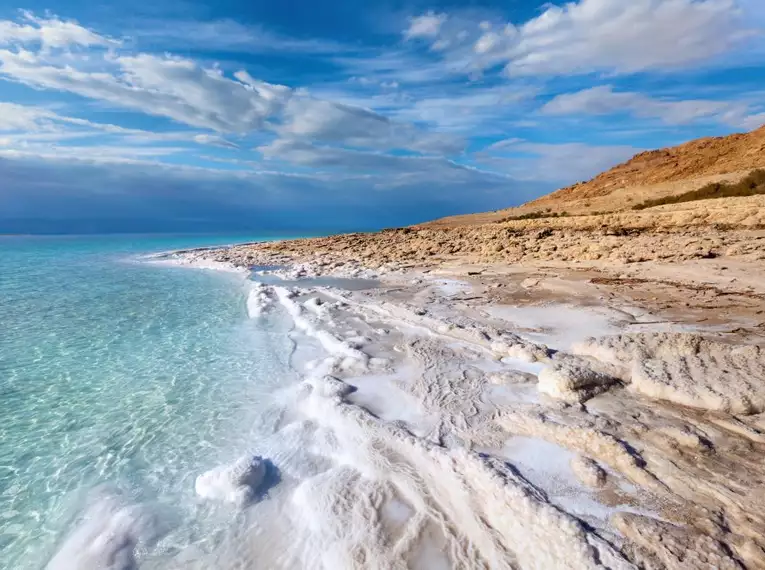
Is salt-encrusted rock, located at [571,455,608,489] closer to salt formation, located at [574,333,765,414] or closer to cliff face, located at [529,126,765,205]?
salt formation, located at [574,333,765,414]

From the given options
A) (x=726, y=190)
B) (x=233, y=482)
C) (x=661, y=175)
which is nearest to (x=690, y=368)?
(x=233, y=482)

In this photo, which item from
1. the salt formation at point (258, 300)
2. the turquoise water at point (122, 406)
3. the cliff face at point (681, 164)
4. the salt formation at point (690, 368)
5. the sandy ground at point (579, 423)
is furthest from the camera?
the cliff face at point (681, 164)

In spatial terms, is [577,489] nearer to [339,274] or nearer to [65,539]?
[65,539]

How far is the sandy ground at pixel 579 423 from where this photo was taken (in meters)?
2.58

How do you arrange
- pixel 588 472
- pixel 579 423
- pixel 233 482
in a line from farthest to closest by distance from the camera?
pixel 579 423 → pixel 233 482 → pixel 588 472

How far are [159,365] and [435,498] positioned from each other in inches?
208

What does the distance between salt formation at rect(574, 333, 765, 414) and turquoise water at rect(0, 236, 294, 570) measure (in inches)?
168

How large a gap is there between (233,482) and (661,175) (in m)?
34.8

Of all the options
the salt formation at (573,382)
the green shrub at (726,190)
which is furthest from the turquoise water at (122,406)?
the green shrub at (726,190)

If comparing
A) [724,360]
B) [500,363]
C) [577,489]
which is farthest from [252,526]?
[724,360]

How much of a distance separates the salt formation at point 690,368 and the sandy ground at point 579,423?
0.02m

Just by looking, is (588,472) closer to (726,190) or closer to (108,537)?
(108,537)

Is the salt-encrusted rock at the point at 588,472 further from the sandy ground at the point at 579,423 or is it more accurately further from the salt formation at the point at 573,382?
the salt formation at the point at 573,382

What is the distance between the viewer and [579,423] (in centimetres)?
373
